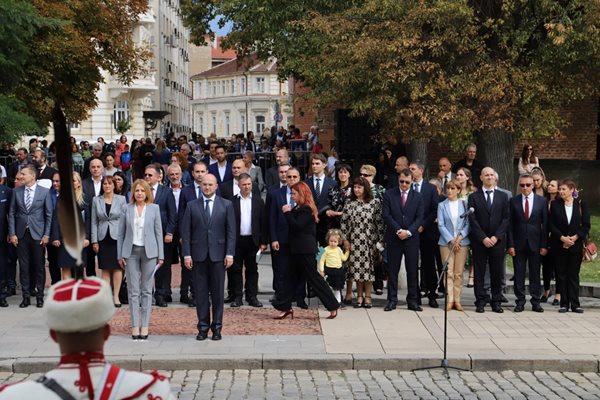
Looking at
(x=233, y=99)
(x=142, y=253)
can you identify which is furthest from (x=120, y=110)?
(x=142, y=253)

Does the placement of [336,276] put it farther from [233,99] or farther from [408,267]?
[233,99]

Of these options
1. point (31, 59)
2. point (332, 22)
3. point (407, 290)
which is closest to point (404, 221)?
point (407, 290)

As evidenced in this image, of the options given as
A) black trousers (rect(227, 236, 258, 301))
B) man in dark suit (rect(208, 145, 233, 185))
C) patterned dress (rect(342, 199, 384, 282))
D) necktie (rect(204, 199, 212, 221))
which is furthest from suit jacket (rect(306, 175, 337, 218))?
necktie (rect(204, 199, 212, 221))

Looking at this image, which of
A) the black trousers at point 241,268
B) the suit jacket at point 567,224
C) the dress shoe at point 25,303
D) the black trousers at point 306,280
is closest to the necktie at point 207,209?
the black trousers at point 306,280

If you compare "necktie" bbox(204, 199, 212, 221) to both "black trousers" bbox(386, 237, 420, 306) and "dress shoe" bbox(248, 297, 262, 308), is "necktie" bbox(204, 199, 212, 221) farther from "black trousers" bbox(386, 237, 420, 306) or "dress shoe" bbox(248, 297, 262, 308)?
"black trousers" bbox(386, 237, 420, 306)

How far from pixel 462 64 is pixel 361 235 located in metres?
6.63

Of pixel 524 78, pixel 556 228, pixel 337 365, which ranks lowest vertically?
pixel 337 365

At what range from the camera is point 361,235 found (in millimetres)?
14844

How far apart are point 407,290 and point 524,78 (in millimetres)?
6298

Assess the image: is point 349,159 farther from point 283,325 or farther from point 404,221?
point 283,325

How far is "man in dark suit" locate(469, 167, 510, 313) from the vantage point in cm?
1455

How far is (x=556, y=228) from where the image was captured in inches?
576

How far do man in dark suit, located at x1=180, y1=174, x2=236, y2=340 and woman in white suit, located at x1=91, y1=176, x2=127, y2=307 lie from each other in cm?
206

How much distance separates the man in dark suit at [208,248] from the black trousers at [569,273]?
15.0 feet
